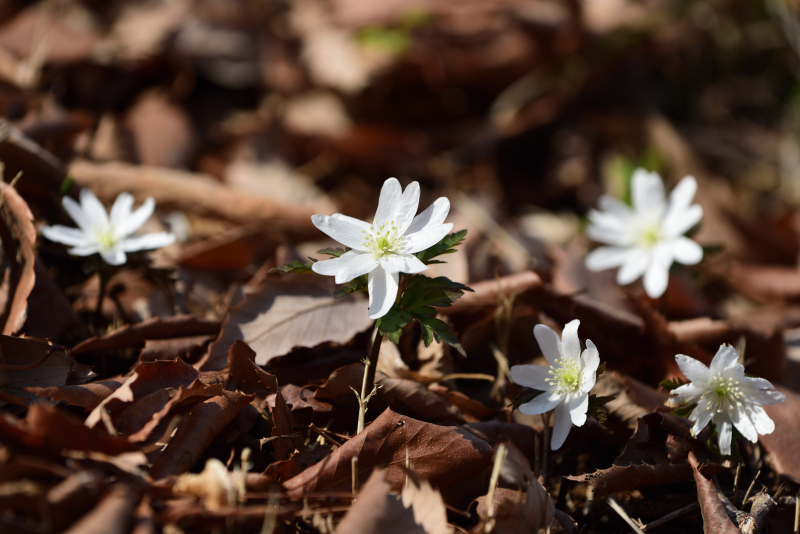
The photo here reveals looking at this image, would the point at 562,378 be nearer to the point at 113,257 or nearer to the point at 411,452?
the point at 411,452

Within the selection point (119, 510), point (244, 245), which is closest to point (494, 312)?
point (244, 245)

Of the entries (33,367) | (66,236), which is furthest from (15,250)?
(33,367)

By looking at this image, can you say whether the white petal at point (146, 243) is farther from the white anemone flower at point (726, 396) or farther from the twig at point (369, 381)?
the white anemone flower at point (726, 396)

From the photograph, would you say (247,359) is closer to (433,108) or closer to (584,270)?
(584,270)

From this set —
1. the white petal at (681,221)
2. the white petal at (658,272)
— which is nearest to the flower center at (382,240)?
the white petal at (658,272)

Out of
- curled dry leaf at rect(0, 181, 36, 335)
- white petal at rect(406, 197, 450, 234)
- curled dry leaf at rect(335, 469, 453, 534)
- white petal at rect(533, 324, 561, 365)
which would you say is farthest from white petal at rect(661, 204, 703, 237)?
curled dry leaf at rect(0, 181, 36, 335)

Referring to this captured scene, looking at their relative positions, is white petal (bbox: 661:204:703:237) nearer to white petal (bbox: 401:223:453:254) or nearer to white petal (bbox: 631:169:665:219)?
white petal (bbox: 631:169:665:219)
